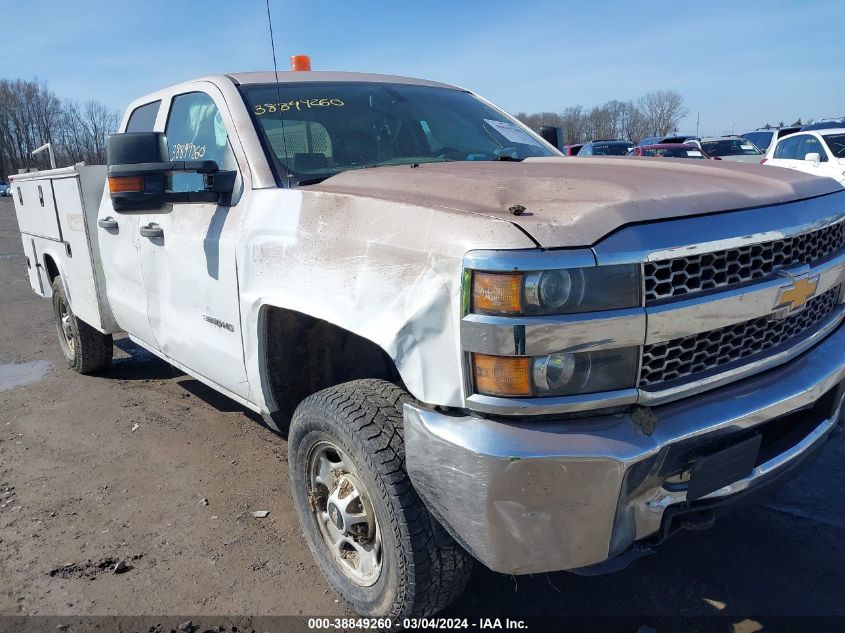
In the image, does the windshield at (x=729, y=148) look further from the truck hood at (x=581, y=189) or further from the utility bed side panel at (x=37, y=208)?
the truck hood at (x=581, y=189)

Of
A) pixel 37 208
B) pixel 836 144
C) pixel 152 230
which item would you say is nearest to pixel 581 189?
pixel 152 230

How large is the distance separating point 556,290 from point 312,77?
2.17 m

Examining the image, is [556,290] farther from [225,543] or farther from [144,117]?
[144,117]

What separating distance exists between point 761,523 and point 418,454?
1955 mm

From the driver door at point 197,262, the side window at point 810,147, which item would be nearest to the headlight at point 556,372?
the driver door at point 197,262

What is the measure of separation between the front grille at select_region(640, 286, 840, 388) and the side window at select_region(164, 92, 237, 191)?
1892 mm

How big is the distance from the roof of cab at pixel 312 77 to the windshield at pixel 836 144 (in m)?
10.8

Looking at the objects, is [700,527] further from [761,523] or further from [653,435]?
[761,523]

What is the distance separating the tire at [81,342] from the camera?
508 cm

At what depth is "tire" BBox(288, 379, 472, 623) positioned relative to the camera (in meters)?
1.96

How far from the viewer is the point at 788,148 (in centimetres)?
1262

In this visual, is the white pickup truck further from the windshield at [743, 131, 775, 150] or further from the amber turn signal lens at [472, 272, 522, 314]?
the windshield at [743, 131, 775, 150]

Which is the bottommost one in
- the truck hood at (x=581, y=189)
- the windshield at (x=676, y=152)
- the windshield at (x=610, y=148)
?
the windshield at (x=610, y=148)

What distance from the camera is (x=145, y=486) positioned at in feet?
11.3
